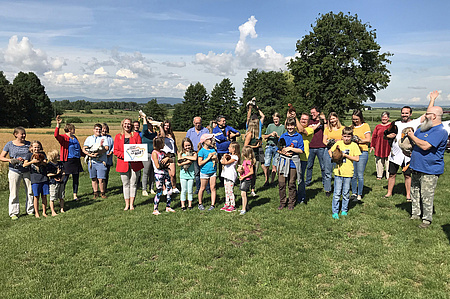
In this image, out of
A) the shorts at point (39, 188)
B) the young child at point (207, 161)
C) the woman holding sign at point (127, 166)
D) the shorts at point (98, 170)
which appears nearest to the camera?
the shorts at point (39, 188)

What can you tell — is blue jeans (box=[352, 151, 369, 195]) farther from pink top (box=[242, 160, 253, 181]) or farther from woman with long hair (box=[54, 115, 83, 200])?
woman with long hair (box=[54, 115, 83, 200])

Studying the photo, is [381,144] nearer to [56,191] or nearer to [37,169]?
[56,191]

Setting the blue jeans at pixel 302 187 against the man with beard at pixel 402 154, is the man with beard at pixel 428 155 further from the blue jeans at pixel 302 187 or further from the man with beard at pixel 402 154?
the blue jeans at pixel 302 187

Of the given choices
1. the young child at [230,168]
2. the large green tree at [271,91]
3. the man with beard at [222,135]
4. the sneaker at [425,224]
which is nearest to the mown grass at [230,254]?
the sneaker at [425,224]

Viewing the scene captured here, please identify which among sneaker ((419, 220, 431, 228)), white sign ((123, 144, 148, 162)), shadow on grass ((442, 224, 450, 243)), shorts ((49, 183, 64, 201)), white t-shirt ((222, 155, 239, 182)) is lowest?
shadow on grass ((442, 224, 450, 243))

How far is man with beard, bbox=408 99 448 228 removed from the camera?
5.44 meters

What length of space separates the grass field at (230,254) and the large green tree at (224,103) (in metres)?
51.3

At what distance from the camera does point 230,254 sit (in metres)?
4.86

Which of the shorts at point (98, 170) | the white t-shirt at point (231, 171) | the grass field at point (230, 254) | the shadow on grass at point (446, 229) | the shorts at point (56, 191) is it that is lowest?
the grass field at point (230, 254)

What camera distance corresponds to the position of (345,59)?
94.4 feet

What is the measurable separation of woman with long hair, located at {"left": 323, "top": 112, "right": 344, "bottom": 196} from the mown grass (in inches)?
41.4

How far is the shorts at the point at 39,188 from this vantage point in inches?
273

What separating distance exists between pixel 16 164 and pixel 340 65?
1185 inches

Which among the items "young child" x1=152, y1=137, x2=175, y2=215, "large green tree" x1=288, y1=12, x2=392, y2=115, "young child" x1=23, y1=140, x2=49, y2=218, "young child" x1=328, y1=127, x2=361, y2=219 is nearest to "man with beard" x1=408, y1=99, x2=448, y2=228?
"young child" x1=328, y1=127, x2=361, y2=219
